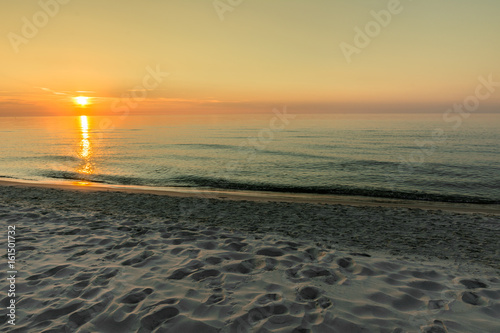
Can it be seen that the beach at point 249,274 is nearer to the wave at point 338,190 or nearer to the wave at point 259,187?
the wave at point 338,190

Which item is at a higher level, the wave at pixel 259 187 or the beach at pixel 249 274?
the beach at pixel 249 274

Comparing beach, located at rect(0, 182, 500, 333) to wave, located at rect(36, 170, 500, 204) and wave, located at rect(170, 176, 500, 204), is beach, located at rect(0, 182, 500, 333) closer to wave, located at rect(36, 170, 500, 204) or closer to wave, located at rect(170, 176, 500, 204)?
wave, located at rect(170, 176, 500, 204)

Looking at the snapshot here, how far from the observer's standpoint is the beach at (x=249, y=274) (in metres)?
4.08

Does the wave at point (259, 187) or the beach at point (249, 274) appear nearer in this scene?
the beach at point (249, 274)

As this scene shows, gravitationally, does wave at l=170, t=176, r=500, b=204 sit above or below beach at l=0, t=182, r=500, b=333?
below

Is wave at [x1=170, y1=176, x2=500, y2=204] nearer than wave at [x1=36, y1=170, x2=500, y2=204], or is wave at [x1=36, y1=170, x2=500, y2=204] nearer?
wave at [x1=170, y1=176, x2=500, y2=204]

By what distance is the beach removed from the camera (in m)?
4.08

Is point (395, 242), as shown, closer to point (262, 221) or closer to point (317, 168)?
point (262, 221)

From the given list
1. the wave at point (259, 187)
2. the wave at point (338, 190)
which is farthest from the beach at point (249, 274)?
the wave at point (259, 187)

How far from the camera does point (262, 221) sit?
10.3 metres

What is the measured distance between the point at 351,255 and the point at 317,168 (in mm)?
21009

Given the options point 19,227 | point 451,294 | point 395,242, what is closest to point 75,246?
point 19,227

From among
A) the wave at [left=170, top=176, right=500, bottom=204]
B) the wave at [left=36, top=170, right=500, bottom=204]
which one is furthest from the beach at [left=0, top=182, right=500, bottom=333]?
the wave at [left=36, top=170, right=500, bottom=204]

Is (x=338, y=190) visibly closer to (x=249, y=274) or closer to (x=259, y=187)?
(x=259, y=187)
